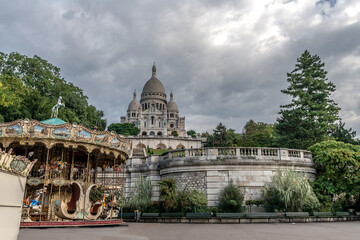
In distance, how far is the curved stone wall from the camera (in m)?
23.3

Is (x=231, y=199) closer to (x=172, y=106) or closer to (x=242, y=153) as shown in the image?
(x=242, y=153)

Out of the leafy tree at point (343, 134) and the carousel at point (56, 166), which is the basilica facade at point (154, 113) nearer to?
the leafy tree at point (343, 134)

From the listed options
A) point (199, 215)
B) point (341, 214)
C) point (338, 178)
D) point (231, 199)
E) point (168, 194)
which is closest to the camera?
point (199, 215)

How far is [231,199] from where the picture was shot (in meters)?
21.5

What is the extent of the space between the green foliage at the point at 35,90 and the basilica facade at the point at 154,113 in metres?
75.2

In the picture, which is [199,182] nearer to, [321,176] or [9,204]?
[321,176]

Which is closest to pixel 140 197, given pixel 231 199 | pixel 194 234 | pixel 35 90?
pixel 231 199

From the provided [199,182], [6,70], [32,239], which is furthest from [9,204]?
[6,70]

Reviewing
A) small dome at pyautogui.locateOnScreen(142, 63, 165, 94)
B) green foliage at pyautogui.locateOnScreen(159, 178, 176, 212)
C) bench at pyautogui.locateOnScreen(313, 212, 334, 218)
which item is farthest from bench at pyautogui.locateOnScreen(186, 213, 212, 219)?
small dome at pyautogui.locateOnScreen(142, 63, 165, 94)

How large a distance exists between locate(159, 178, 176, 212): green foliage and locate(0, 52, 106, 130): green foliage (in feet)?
74.6

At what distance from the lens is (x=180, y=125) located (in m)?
153

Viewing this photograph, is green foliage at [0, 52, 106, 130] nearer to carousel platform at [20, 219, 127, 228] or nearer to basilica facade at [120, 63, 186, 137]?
carousel platform at [20, 219, 127, 228]

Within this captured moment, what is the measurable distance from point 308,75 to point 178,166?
3052 cm

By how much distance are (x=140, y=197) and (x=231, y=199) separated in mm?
8805
